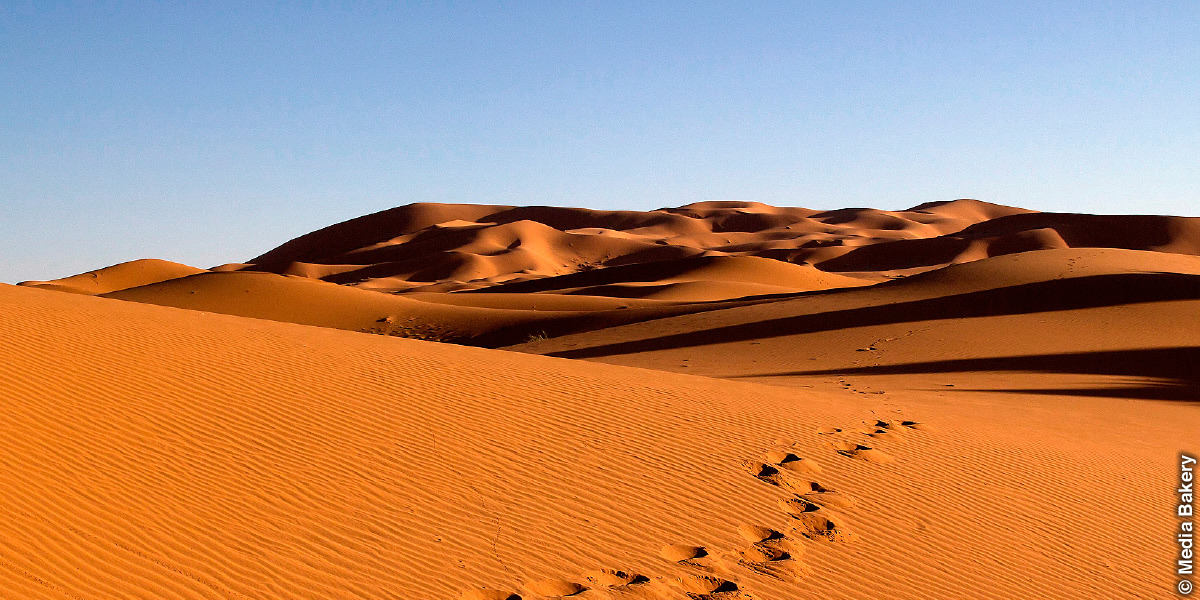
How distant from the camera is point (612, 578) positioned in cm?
515

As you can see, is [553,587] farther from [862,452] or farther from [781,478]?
[862,452]

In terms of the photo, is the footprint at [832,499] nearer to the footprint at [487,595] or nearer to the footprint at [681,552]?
the footprint at [681,552]

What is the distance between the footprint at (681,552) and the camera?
5.49 metres

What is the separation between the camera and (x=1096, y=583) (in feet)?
18.4

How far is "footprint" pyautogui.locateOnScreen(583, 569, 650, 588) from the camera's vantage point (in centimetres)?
508

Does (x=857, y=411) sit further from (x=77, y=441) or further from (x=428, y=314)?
(x=428, y=314)

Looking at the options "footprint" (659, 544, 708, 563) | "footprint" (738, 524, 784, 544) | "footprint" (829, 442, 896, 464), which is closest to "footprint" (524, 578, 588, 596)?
"footprint" (659, 544, 708, 563)

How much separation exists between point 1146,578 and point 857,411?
4.99 meters

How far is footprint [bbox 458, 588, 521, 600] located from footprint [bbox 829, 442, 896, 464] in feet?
14.4

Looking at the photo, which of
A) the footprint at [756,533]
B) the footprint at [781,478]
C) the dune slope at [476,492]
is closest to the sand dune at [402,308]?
the dune slope at [476,492]

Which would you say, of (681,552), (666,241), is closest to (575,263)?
(666,241)

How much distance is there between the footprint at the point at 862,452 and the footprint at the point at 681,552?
10.0ft

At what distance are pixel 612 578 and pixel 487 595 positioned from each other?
764mm

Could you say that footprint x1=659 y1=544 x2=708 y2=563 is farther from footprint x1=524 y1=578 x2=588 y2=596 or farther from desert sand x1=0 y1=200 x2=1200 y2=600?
footprint x1=524 y1=578 x2=588 y2=596
